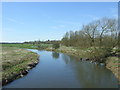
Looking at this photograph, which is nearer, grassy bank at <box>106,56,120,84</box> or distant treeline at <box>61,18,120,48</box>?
grassy bank at <box>106,56,120,84</box>

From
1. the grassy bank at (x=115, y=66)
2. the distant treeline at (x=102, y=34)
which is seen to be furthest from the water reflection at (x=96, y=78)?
the distant treeline at (x=102, y=34)

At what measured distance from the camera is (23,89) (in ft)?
30.7

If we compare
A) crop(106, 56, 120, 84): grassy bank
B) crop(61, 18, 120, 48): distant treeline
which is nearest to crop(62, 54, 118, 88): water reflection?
crop(106, 56, 120, 84): grassy bank

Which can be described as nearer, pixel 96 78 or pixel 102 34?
pixel 96 78

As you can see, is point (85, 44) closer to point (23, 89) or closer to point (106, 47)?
point (106, 47)

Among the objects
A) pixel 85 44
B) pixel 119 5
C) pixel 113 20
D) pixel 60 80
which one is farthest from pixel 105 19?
pixel 60 80

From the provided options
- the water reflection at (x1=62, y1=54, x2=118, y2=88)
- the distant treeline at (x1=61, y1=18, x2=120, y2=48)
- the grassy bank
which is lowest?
the water reflection at (x1=62, y1=54, x2=118, y2=88)

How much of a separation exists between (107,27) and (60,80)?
18519mm

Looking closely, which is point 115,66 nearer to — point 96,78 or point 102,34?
point 96,78

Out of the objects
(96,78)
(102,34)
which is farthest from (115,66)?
(102,34)

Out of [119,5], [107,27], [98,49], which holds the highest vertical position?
[119,5]

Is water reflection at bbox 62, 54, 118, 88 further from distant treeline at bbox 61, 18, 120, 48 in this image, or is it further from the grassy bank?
distant treeline at bbox 61, 18, 120, 48

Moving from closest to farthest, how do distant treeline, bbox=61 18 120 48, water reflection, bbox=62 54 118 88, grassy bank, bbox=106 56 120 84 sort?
water reflection, bbox=62 54 118 88
grassy bank, bbox=106 56 120 84
distant treeline, bbox=61 18 120 48

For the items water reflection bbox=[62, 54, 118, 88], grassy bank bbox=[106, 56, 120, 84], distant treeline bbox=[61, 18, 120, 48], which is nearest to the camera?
water reflection bbox=[62, 54, 118, 88]
